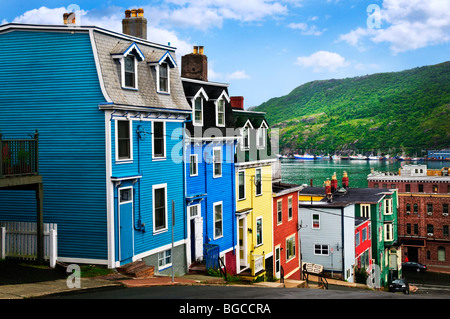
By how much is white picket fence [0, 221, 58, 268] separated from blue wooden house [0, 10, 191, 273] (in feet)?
4.31

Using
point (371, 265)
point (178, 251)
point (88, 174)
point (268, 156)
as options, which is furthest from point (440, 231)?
point (88, 174)

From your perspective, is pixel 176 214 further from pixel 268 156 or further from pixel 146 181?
pixel 268 156

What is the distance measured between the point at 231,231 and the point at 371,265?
36404 millimetres

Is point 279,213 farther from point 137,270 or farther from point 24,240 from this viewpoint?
point 24,240

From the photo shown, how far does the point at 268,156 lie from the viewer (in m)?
36.2

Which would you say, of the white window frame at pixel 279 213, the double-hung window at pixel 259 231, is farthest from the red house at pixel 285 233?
the double-hung window at pixel 259 231

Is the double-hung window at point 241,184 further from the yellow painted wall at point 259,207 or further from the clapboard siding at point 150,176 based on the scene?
the clapboard siding at point 150,176

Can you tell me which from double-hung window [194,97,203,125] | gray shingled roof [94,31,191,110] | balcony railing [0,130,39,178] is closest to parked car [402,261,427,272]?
double-hung window [194,97,203,125]

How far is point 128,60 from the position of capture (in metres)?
22.3

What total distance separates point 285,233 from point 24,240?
23.2m


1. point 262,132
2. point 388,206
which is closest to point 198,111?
point 262,132

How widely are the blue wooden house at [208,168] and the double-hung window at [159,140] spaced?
7.02 ft
